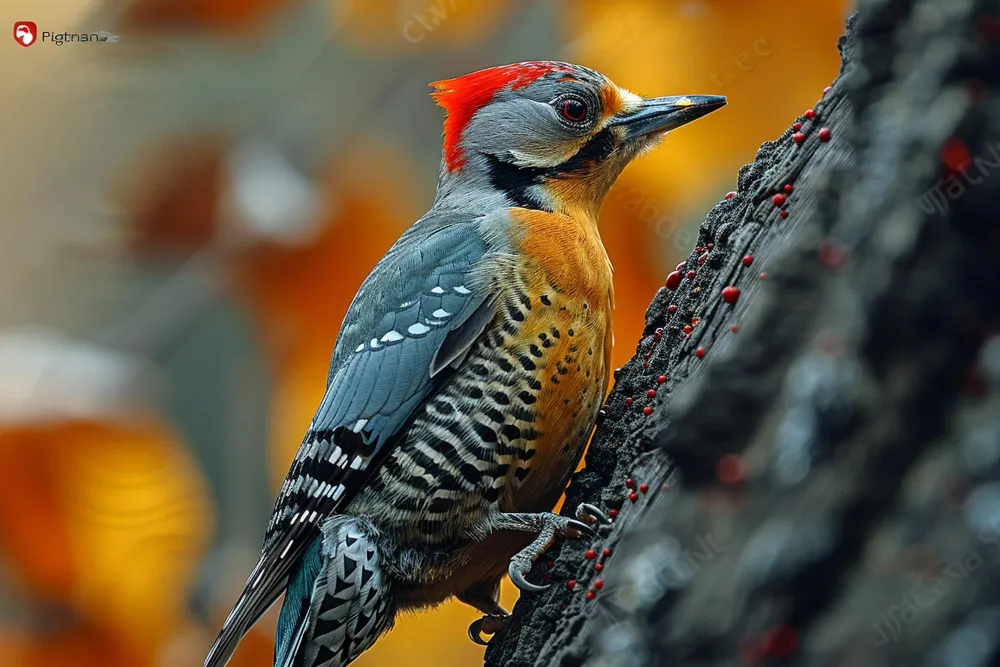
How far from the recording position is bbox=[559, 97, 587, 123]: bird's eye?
3.55 m

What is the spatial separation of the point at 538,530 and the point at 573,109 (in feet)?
5.20

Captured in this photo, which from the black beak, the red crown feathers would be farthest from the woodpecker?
the red crown feathers

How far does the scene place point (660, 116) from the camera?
3.53 metres

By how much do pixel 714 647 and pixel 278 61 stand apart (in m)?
5.51

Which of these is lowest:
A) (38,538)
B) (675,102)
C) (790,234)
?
(38,538)

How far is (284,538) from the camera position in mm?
3109

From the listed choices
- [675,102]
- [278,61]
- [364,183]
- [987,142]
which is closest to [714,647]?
[987,142]

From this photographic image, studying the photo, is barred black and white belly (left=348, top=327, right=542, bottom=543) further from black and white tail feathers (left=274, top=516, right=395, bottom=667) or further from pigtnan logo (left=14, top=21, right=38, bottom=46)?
pigtnan logo (left=14, top=21, right=38, bottom=46)

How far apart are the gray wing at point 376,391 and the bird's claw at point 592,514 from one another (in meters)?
0.68

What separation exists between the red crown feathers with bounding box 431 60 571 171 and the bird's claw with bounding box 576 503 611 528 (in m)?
1.69

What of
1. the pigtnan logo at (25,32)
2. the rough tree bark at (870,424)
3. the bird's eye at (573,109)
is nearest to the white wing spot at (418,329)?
the bird's eye at (573,109)

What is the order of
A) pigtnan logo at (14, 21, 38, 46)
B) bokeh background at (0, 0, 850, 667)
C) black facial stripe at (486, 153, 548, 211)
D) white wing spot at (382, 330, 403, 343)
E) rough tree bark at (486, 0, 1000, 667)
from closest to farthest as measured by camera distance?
rough tree bark at (486, 0, 1000, 667) < white wing spot at (382, 330, 403, 343) < black facial stripe at (486, 153, 548, 211) < bokeh background at (0, 0, 850, 667) < pigtnan logo at (14, 21, 38, 46)

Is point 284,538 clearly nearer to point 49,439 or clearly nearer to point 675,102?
point 675,102

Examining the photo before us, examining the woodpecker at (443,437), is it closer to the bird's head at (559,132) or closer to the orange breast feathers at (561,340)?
the orange breast feathers at (561,340)
